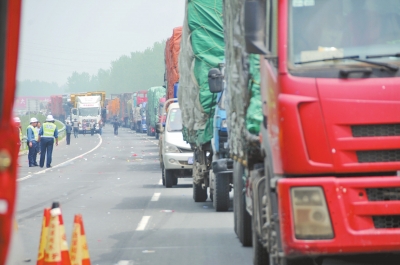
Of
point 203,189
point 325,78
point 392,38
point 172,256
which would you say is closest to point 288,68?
point 325,78

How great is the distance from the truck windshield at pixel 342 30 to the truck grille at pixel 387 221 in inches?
44.6

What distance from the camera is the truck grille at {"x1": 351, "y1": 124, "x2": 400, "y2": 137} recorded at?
6457 mm

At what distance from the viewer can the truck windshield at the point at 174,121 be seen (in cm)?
2234

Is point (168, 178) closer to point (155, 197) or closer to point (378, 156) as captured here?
point (155, 197)

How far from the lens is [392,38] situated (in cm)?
→ 675

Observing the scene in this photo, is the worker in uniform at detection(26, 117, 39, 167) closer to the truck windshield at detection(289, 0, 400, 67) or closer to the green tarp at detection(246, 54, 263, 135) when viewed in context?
the green tarp at detection(246, 54, 263, 135)

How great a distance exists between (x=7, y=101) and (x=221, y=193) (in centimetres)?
1147

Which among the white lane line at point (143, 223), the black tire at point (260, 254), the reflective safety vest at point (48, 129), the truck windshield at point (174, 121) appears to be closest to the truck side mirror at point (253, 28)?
the black tire at point (260, 254)

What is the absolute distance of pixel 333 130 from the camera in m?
6.41

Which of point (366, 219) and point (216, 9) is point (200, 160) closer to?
point (216, 9)

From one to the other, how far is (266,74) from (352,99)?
39.6 inches

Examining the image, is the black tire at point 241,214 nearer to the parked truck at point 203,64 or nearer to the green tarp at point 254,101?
the green tarp at point 254,101

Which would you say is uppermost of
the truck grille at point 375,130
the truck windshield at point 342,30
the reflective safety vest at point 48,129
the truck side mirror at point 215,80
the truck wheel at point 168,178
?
the reflective safety vest at point 48,129

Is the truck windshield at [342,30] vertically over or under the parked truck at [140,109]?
under
